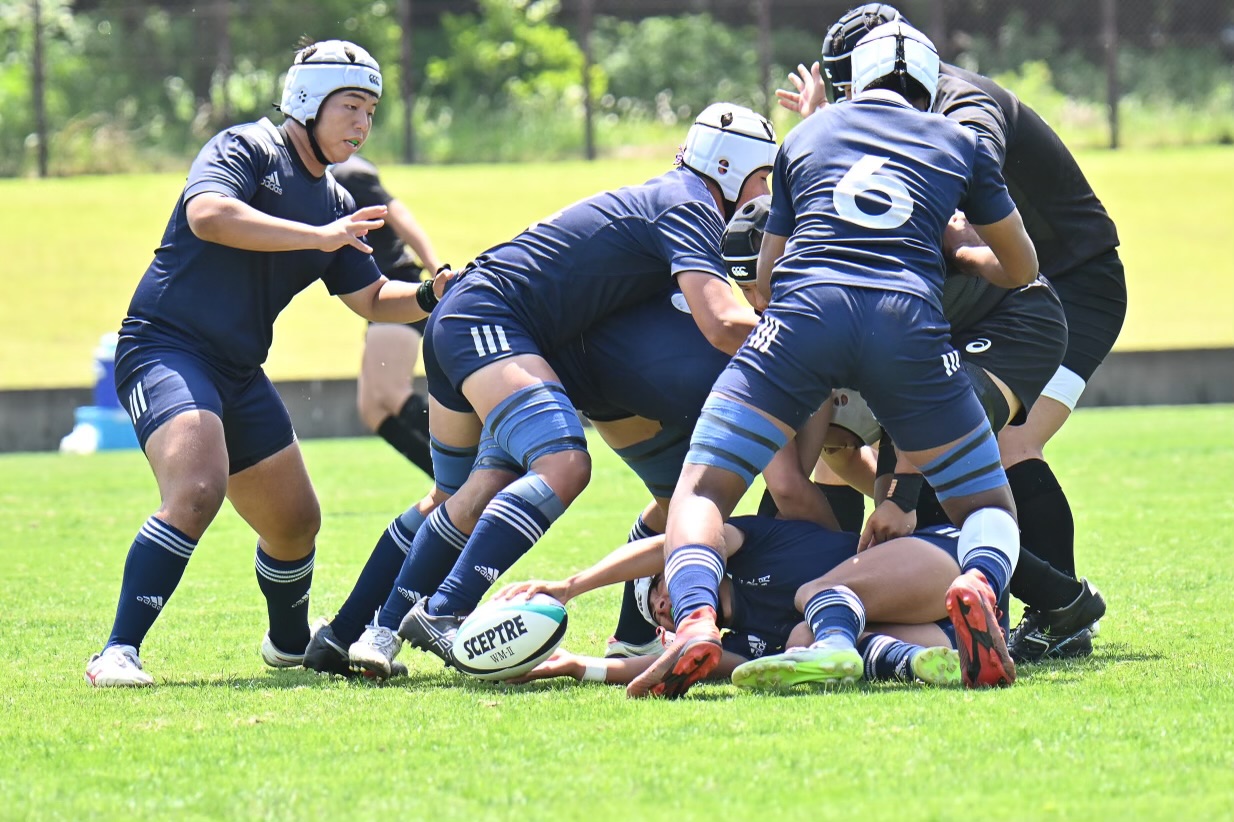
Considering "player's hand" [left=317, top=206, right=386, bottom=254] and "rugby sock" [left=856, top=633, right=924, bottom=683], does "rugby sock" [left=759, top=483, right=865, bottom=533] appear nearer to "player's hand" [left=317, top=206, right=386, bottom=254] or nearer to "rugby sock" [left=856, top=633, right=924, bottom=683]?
"rugby sock" [left=856, top=633, right=924, bottom=683]

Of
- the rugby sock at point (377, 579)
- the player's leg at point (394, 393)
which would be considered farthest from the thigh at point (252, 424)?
the player's leg at point (394, 393)

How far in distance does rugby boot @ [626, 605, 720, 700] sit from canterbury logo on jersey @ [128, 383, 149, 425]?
1896 mm

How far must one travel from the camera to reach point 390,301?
6012mm

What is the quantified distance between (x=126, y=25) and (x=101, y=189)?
7.21 metres

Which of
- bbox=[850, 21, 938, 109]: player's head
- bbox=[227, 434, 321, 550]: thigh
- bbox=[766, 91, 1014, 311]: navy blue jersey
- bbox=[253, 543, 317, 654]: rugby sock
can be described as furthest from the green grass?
bbox=[850, 21, 938, 109]: player's head

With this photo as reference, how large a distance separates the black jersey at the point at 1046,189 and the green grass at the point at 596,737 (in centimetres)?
135

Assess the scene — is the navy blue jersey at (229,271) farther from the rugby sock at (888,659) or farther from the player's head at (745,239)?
the rugby sock at (888,659)

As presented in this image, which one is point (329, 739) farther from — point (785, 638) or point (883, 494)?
point (883, 494)

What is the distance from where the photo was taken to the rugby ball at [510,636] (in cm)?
481

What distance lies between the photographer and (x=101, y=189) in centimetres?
2788

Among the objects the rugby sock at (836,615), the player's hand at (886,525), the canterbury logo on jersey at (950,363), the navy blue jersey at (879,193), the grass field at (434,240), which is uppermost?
the navy blue jersey at (879,193)

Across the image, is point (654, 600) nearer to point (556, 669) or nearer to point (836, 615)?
point (556, 669)

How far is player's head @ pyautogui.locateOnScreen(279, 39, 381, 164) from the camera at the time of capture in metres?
5.61

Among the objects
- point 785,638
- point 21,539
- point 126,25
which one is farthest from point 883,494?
point 126,25
